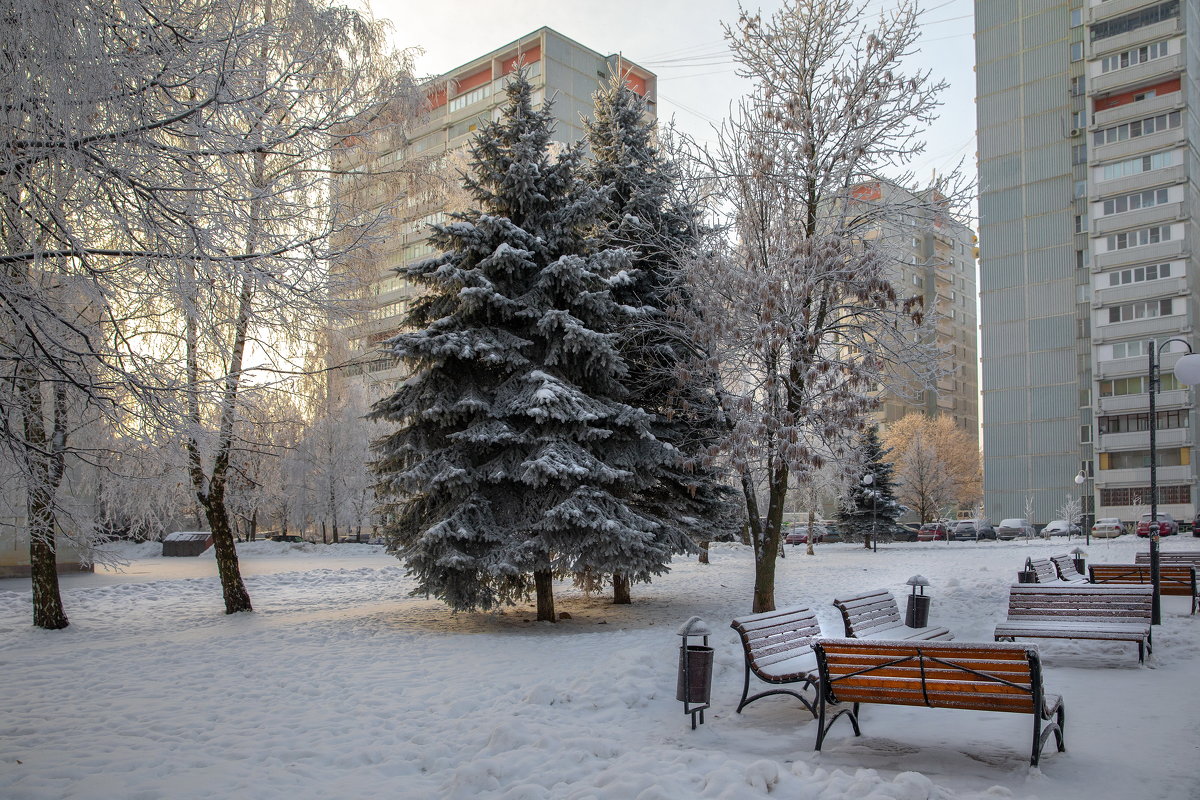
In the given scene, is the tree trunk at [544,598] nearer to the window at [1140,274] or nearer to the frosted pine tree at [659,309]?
the frosted pine tree at [659,309]

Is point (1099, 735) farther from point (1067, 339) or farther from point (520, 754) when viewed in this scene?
point (1067, 339)

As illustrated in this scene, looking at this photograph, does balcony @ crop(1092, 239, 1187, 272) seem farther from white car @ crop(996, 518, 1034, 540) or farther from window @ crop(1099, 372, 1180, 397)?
white car @ crop(996, 518, 1034, 540)

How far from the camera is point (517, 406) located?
13.4 meters

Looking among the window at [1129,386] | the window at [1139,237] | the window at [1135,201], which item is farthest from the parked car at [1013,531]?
the window at [1135,201]

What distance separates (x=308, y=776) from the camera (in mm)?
6020

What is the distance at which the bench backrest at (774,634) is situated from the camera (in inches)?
277

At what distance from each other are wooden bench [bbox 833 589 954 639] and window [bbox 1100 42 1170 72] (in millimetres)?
65851

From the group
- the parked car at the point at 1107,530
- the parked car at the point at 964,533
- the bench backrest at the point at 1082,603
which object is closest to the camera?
the bench backrest at the point at 1082,603

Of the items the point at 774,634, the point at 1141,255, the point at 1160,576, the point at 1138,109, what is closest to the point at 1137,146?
the point at 1138,109

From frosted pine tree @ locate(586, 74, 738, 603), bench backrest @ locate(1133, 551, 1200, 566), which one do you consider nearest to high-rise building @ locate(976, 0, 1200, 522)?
bench backrest @ locate(1133, 551, 1200, 566)

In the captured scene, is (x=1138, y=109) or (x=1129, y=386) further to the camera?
(x=1129, y=386)

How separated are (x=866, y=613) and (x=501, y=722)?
3.88 m

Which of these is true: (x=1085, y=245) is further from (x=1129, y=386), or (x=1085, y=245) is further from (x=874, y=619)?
(x=874, y=619)

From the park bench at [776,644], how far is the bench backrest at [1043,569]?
7.37m
